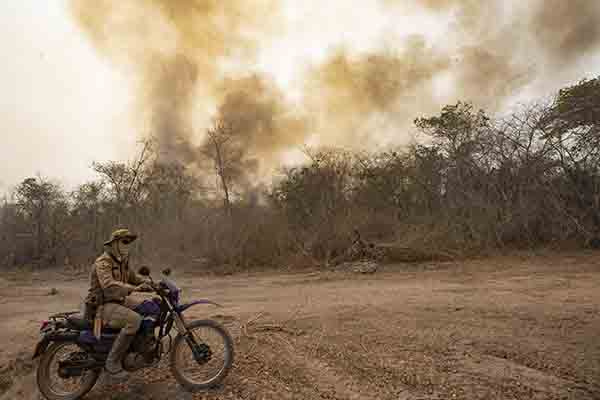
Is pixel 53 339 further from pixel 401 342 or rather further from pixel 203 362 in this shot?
pixel 401 342

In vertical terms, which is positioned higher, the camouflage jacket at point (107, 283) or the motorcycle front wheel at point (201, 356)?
the camouflage jacket at point (107, 283)

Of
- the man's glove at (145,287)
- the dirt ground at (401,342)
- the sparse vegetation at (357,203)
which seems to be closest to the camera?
the dirt ground at (401,342)

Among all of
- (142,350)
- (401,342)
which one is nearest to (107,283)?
(142,350)

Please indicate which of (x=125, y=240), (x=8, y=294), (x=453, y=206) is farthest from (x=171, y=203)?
(x=125, y=240)

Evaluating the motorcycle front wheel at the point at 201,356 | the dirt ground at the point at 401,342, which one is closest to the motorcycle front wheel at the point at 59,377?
the dirt ground at the point at 401,342

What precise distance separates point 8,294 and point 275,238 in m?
11.1

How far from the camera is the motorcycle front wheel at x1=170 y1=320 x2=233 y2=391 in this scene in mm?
3416

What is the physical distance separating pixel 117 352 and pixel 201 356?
0.90 m

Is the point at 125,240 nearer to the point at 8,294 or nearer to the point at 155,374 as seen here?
the point at 155,374

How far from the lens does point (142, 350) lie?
3.47 m

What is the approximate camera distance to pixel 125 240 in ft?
12.0

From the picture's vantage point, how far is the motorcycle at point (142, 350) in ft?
11.0

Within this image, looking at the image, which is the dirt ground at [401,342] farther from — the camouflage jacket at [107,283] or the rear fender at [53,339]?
the camouflage jacket at [107,283]

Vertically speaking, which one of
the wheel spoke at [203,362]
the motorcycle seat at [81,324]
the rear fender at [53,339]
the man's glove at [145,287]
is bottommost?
the wheel spoke at [203,362]
